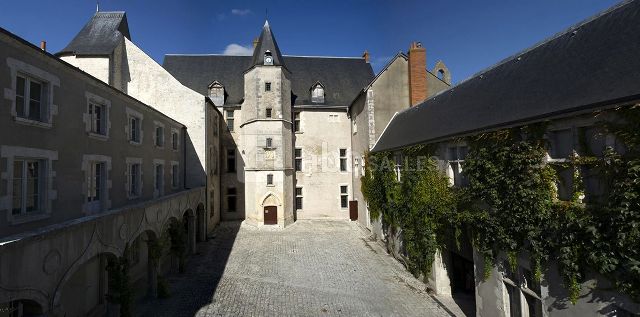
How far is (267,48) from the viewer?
23531mm

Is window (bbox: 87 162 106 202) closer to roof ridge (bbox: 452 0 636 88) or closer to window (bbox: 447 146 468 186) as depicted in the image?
window (bbox: 447 146 468 186)

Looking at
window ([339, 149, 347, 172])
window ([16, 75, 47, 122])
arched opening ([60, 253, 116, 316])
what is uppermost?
window ([16, 75, 47, 122])

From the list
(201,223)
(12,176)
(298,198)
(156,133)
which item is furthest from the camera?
(298,198)

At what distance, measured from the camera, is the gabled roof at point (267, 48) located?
23.3m

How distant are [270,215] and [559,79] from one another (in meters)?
18.6

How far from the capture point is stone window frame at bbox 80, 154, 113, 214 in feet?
30.0

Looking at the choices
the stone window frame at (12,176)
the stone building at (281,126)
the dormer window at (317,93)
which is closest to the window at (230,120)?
the stone building at (281,126)

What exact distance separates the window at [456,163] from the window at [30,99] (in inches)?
425

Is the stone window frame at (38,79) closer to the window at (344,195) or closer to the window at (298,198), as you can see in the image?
the window at (298,198)

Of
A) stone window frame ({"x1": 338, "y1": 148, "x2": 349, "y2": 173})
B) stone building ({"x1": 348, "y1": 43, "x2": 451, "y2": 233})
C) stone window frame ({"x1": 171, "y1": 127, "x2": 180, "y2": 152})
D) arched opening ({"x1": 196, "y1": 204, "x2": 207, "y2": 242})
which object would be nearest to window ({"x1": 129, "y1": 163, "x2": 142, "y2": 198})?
stone window frame ({"x1": 171, "y1": 127, "x2": 180, "y2": 152})

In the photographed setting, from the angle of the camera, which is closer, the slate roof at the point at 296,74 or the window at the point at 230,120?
the window at the point at 230,120

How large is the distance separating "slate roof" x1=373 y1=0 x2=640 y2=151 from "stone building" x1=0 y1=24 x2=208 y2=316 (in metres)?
9.32

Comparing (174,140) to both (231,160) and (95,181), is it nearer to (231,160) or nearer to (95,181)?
(95,181)

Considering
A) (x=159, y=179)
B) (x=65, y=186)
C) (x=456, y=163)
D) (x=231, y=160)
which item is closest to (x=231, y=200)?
(x=231, y=160)
